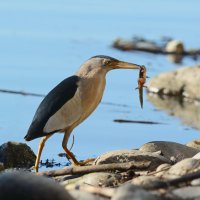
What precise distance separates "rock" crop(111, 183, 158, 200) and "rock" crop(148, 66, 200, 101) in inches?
376

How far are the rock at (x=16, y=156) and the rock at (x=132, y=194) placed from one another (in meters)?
3.66

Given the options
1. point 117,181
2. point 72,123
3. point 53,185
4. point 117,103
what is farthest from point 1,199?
point 117,103

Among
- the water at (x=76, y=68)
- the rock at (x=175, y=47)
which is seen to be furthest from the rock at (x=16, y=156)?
the rock at (x=175, y=47)

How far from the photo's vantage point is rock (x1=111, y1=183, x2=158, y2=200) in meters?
6.98

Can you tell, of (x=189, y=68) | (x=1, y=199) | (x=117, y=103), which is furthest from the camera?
(x=189, y=68)

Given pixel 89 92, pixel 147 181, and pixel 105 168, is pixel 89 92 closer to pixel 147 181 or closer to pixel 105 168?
pixel 105 168

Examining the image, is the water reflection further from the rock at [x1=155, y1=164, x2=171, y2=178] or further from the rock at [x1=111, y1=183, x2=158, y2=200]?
the rock at [x1=111, y1=183, x2=158, y2=200]

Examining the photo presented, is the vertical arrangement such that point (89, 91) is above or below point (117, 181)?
above

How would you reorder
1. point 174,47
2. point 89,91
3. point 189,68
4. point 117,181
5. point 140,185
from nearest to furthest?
point 140,185 < point 117,181 < point 89,91 < point 189,68 < point 174,47

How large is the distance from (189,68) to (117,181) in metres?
9.10

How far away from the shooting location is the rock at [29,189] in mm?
7082

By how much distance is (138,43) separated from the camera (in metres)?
22.6

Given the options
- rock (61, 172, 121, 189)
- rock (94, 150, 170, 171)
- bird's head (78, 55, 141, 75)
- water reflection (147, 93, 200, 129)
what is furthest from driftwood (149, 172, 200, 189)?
water reflection (147, 93, 200, 129)

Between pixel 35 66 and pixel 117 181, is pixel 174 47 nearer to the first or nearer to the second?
pixel 35 66
